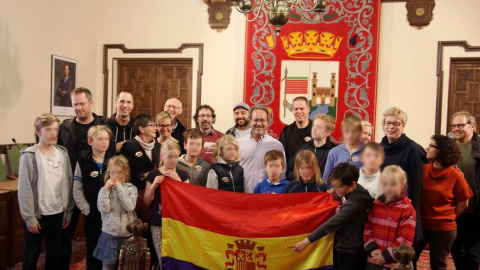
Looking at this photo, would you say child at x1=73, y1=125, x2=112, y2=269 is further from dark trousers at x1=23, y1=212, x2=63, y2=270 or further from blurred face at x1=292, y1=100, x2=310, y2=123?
blurred face at x1=292, y1=100, x2=310, y2=123

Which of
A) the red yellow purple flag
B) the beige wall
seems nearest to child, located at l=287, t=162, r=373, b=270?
the red yellow purple flag

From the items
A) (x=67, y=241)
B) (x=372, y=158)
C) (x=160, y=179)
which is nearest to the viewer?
(x=372, y=158)

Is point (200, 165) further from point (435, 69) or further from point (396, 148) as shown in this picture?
point (435, 69)

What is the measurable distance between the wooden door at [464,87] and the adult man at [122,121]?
4.39m

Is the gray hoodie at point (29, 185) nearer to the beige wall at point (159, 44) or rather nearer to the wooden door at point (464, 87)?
the beige wall at point (159, 44)

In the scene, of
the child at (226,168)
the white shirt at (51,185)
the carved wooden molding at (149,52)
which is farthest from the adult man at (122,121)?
the carved wooden molding at (149,52)

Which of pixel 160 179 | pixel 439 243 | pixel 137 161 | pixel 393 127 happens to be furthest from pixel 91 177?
pixel 439 243

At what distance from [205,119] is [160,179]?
4.09 ft

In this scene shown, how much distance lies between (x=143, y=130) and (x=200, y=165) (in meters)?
0.59

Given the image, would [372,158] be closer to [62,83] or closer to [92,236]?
[92,236]

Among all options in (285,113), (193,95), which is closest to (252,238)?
(285,113)

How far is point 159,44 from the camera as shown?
20.9ft

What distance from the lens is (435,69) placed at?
568cm

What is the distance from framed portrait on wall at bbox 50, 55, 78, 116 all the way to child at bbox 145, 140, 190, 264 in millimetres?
3263
